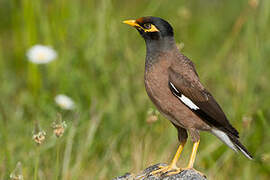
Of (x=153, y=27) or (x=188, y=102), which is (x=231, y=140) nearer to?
(x=188, y=102)

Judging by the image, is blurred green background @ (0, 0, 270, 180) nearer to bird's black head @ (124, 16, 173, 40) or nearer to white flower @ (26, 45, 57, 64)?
white flower @ (26, 45, 57, 64)

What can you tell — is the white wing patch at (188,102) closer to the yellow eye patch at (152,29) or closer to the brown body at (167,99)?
the brown body at (167,99)

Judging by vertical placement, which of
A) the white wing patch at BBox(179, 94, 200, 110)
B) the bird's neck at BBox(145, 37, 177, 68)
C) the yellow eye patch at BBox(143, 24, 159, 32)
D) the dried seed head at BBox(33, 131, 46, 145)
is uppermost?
the yellow eye patch at BBox(143, 24, 159, 32)

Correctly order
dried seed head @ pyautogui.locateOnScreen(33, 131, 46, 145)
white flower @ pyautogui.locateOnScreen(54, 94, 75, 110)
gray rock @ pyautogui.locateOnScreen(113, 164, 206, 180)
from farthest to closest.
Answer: white flower @ pyautogui.locateOnScreen(54, 94, 75, 110) < gray rock @ pyautogui.locateOnScreen(113, 164, 206, 180) < dried seed head @ pyautogui.locateOnScreen(33, 131, 46, 145)

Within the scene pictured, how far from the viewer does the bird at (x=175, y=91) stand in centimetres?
403

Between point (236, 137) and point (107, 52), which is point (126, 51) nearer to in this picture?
point (107, 52)

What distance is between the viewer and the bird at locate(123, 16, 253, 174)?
4031 millimetres

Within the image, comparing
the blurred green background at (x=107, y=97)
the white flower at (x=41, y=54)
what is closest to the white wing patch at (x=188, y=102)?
the blurred green background at (x=107, y=97)

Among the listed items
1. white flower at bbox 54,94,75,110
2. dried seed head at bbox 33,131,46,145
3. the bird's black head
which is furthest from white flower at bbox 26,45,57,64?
dried seed head at bbox 33,131,46,145

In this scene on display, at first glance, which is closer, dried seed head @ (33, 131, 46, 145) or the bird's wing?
dried seed head @ (33, 131, 46, 145)

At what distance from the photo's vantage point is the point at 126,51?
6219mm

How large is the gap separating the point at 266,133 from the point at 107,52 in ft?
7.41

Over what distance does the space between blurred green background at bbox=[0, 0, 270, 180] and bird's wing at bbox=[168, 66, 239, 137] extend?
551mm

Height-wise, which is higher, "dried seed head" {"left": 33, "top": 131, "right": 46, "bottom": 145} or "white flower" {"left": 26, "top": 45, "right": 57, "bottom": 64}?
"dried seed head" {"left": 33, "top": 131, "right": 46, "bottom": 145}
